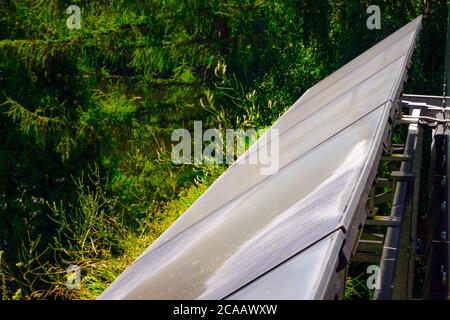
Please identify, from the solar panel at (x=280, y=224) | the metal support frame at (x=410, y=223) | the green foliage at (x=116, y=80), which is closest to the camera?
the solar panel at (x=280, y=224)

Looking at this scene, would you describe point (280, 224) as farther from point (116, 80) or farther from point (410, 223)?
point (116, 80)

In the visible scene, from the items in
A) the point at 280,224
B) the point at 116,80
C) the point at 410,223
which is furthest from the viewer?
the point at 116,80

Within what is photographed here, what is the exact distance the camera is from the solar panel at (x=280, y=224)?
199cm

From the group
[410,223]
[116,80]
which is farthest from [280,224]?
[116,80]

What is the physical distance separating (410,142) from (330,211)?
3886mm

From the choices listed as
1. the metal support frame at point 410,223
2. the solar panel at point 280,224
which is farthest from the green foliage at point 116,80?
the solar panel at point 280,224

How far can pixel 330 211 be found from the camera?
2303 mm

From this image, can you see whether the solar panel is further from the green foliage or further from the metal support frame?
the green foliage

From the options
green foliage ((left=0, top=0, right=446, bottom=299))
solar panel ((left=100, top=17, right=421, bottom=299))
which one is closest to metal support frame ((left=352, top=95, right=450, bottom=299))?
solar panel ((left=100, top=17, right=421, bottom=299))

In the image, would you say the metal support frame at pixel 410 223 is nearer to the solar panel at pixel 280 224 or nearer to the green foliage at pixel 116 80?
the solar panel at pixel 280 224

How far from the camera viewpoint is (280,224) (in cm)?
251

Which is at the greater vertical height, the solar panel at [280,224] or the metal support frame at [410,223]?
the solar panel at [280,224]

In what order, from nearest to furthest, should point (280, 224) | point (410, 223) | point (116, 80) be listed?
point (280, 224) < point (410, 223) < point (116, 80)

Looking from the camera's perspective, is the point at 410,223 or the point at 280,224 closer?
the point at 280,224
